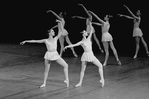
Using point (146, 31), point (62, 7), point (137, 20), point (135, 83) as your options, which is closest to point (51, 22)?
point (62, 7)

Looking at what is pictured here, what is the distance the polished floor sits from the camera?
8841mm

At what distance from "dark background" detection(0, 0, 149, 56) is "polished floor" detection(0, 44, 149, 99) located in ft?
9.66

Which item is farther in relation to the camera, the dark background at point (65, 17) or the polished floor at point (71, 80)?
the dark background at point (65, 17)

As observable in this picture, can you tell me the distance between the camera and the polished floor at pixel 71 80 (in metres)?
8.84

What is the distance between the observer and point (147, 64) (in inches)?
487

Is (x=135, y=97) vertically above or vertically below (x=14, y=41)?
above

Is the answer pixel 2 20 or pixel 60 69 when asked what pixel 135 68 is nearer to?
pixel 60 69

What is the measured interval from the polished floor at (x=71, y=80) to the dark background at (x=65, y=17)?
9.66 ft

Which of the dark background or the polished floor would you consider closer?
the polished floor

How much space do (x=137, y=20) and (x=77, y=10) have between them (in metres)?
5.78

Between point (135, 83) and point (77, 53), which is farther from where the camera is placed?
point (77, 53)

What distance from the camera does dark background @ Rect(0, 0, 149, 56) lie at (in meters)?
17.6

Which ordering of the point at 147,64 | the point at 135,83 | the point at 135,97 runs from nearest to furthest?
the point at 135,97, the point at 135,83, the point at 147,64

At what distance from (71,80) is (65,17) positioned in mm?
9263
